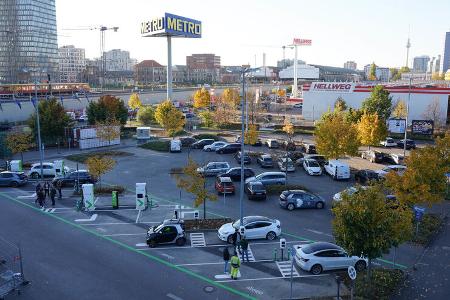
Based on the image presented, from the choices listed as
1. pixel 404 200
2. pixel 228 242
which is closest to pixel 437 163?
pixel 404 200

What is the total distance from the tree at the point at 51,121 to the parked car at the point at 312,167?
27.0 meters

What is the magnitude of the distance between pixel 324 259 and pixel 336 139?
62.9ft

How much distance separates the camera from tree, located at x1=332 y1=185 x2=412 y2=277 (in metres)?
15.2

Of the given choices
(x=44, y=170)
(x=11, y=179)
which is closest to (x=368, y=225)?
(x=11, y=179)

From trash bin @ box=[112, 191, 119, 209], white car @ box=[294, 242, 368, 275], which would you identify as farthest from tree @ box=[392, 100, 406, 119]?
white car @ box=[294, 242, 368, 275]

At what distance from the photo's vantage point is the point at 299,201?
2577cm

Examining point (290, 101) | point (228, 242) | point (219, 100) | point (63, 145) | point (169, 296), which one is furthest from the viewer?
point (290, 101)

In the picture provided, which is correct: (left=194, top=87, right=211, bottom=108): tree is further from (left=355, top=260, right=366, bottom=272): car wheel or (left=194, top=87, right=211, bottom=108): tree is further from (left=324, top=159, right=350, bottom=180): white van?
(left=355, top=260, right=366, bottom=272): car wheel

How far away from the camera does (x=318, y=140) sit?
3553 centimetres

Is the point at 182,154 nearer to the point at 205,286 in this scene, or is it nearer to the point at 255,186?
the point at 255,186

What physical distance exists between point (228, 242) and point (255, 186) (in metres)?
8.05

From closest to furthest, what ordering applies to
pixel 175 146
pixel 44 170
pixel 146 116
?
pixel 44 170
pixel 175 146
pixel 146 116

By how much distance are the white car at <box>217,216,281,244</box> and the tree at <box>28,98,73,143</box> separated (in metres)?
31.5

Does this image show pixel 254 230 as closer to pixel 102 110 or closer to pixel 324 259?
→ pixel 324 259
